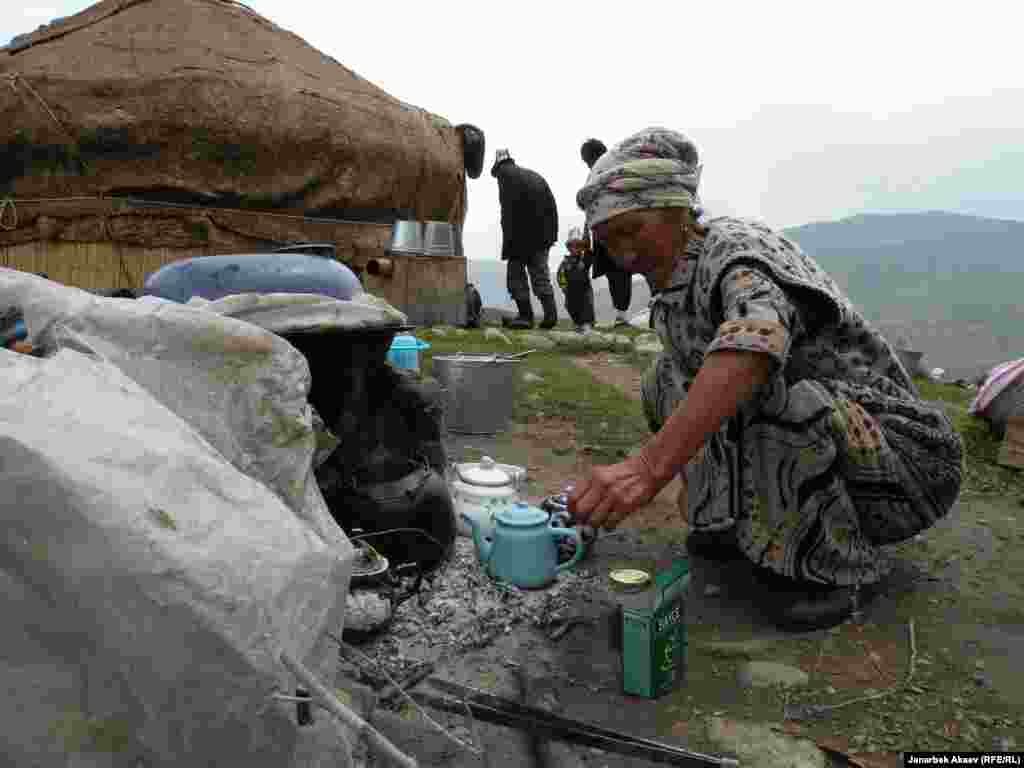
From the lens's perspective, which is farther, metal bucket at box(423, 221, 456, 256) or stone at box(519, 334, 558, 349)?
metal bucket at box(423, 221, 456, 256)

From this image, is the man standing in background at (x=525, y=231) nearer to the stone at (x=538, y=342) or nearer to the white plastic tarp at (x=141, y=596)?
the stone at (x=538, y=342)

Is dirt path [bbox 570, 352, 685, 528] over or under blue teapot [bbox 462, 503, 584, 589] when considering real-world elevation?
under

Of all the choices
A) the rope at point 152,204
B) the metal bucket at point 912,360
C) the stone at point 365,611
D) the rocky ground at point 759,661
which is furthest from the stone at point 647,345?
the stone at point 365,611

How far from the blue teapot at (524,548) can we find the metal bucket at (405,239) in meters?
4.88

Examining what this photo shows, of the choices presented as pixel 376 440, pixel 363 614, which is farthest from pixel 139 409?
pixel 376 440

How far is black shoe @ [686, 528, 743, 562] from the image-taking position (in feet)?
7.30

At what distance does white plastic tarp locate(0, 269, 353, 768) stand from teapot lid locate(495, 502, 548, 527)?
997 millimetres

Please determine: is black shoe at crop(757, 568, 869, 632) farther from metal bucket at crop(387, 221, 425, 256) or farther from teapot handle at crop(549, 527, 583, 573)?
metal bucket at crop(387, 221, 425, 256)

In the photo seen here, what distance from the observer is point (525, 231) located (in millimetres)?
7660

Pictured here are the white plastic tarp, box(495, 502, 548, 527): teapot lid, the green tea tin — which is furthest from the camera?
box(495, 502, 548, 527): teapot lid

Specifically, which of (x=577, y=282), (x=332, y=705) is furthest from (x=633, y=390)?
(x=332, y=705)

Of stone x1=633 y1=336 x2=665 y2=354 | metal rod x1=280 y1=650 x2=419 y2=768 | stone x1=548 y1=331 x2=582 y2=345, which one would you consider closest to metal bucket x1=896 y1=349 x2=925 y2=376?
stone x1=633 y1=336 x2=665 y2=354

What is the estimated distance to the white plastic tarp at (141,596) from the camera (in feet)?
2.42

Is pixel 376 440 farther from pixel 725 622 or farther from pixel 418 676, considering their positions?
pixel 725 622
